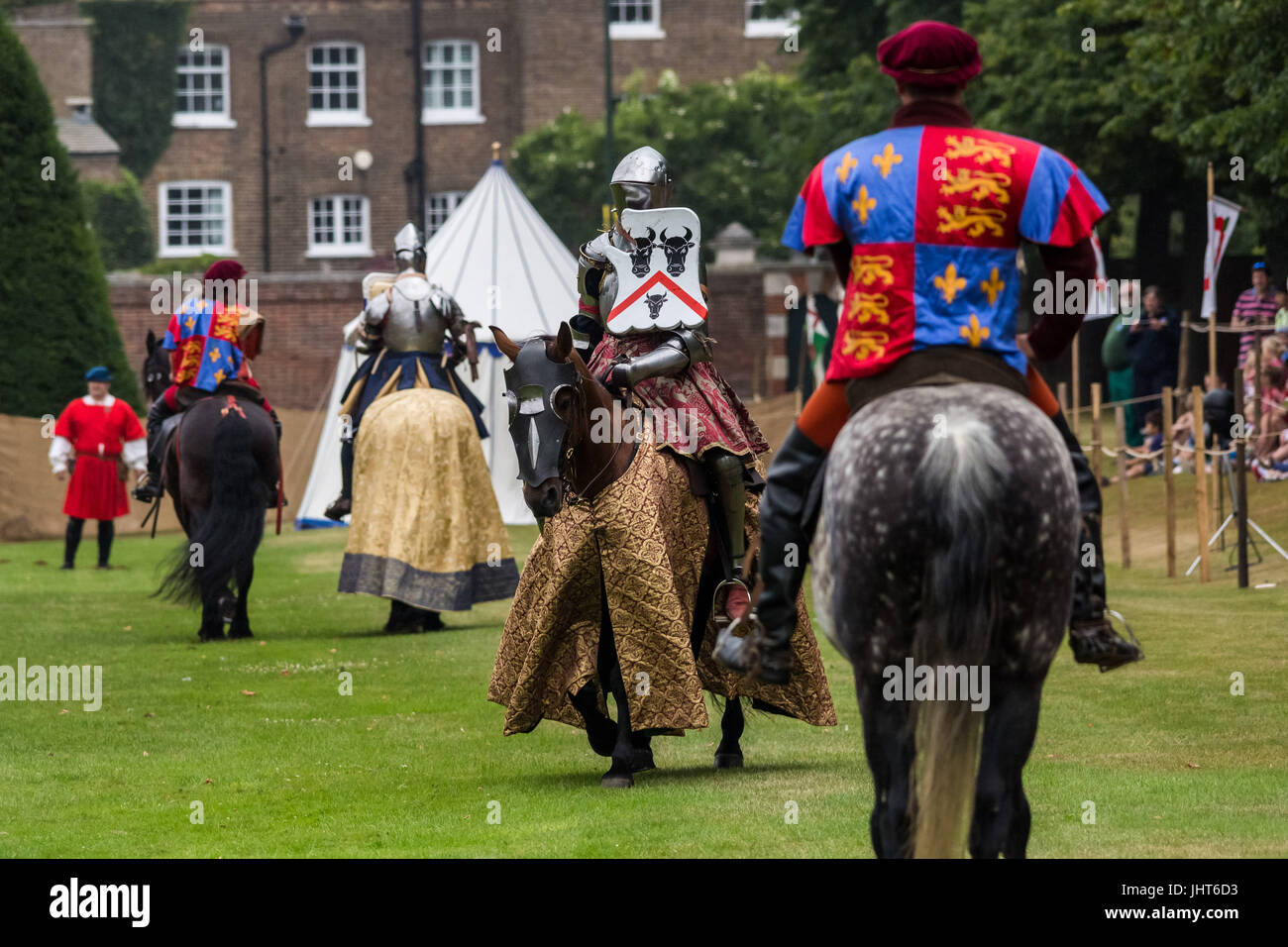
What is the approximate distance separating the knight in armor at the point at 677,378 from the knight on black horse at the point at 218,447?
584 cm

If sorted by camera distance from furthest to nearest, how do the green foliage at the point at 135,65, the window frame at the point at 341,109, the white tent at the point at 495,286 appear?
the window frame at the point at 341,109 → the green foliage at the point at 135,65 → the white tent at the point at 495,286

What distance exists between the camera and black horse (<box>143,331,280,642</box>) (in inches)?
577

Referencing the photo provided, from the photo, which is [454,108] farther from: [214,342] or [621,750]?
[621,750]

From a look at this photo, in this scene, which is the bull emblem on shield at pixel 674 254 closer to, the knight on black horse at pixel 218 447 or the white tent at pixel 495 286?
the knight on black horse at pixel 218 447

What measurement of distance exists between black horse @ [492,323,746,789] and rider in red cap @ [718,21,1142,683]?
85.0 inches

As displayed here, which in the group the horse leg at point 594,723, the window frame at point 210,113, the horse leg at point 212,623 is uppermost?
the window frame at point 210,113

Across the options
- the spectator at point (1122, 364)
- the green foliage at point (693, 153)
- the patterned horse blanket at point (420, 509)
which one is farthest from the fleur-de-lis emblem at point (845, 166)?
the green foliage at point (693, 153)

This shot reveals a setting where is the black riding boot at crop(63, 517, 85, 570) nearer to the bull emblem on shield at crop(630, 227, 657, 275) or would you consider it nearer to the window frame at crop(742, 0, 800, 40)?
the bull emblem on shield at crop(630, 227, 657, 275)

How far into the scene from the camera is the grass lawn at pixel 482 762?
25.3 ft

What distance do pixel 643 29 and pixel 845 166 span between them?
4954cm

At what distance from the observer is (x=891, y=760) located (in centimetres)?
575

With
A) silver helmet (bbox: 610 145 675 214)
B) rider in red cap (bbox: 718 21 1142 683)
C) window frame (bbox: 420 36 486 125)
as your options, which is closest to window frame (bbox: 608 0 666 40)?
window frame (bbox: 420 36 486 125)

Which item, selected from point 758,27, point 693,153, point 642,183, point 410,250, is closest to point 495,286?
point 410,250

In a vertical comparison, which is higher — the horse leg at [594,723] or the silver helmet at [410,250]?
the silver helmet at [410,250]
